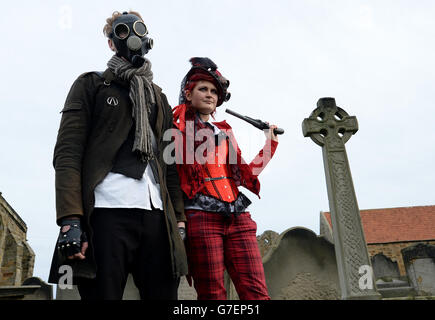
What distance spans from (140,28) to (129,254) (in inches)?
50.3

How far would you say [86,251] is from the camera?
156 centimetres

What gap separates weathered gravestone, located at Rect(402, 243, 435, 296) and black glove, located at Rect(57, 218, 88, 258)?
21.2 ft

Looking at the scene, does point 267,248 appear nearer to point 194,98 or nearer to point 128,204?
point 194,98

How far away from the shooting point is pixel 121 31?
2018 mm

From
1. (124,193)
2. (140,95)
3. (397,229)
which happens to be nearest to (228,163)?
(140,95)

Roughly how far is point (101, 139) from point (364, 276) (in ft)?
13.8

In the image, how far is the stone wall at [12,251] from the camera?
49.1 feet

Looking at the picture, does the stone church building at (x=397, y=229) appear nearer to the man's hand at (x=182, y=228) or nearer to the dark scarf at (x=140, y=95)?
the man's hand at (x=182, y=228)

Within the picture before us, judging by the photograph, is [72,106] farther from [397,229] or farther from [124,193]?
[397,229]

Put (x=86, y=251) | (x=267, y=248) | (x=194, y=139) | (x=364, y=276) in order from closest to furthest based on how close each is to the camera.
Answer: (x=86, y=251) → (x=194, y=139) → (x=364, y=276) → (x=267, y=248)

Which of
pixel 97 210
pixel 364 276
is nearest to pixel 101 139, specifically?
pixel 97 210

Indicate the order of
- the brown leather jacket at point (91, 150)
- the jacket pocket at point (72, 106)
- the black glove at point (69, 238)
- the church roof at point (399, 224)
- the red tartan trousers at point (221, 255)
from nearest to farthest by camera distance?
1. the black glove at point (69, 238)
2. the brown leather jacket at point (91, 150)
3. the jacket pocket at point (72, 106)
4. the red tartan trousers at point (221, 255)
5. the church roof at point (399, 224)

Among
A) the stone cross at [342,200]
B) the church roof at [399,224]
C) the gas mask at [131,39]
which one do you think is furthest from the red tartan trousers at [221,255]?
the church roof at [399,224]

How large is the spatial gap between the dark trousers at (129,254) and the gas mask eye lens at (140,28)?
1.03 meters
